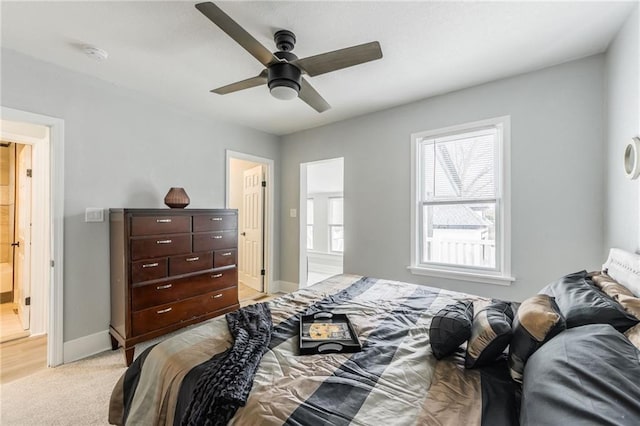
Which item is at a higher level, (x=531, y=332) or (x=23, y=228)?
(x=23, y=228)

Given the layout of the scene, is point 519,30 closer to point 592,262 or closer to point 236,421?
point 592,262

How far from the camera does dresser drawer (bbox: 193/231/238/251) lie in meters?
2.97

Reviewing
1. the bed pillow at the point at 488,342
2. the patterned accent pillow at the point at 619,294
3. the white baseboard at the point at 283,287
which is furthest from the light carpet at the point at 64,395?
the patterned accent pillow at the point at 619,294

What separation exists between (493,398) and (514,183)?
232cm

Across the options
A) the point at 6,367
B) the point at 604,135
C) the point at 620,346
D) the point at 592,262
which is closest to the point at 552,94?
the point at 604,135

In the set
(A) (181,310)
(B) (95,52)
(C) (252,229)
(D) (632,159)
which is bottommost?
(A) (181,310)

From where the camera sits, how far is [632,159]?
1.73 m

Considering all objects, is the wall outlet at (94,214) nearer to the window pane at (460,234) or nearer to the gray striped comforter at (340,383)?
the gray striped comforter at (340,383)

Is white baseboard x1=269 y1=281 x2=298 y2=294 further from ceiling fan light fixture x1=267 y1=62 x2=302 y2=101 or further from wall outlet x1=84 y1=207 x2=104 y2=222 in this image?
ceiling fan light fixture x1=267 y1=62 x2=302 y2=101

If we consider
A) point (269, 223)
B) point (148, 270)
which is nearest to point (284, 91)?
point (148, 270)

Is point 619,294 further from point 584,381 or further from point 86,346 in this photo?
point 86,346

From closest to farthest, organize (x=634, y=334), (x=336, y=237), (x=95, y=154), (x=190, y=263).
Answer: (x=634, y=334) < (x=95, y=154) < (x=190, y=263) < (x=336, y=237)

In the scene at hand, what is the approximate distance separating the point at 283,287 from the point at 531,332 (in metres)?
3.99

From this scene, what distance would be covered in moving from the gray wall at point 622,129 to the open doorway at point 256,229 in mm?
3905
